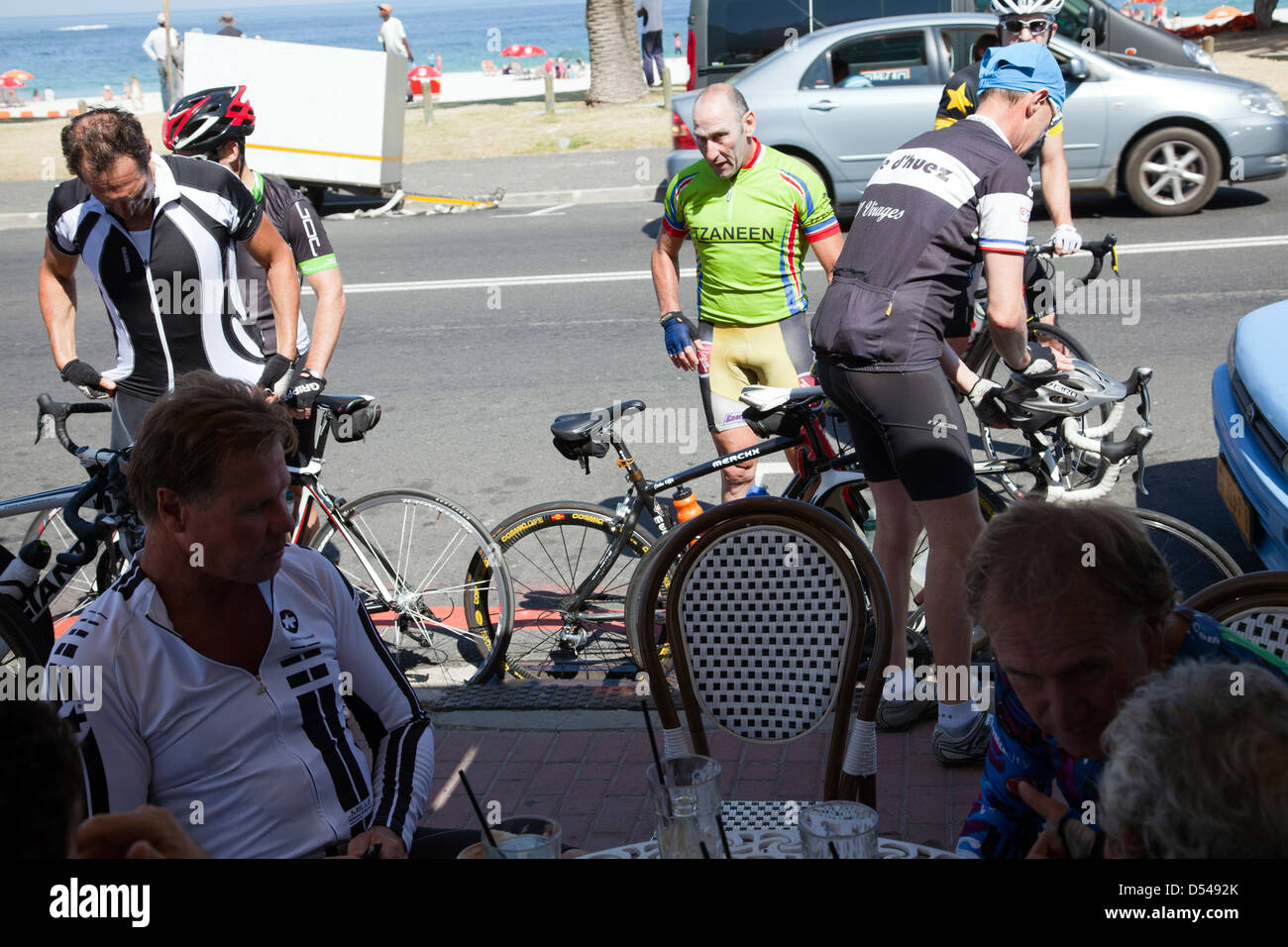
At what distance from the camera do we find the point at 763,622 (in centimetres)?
291

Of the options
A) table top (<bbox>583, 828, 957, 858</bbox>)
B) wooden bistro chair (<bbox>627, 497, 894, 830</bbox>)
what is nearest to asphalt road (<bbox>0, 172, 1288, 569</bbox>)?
wooden bistro chair (<bbox>627, 497, 894, 830</bbox>)

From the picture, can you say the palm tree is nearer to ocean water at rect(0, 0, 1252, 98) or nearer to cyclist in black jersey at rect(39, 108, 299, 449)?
cyclist in black jersey at rect(39, 108, 299, 449)

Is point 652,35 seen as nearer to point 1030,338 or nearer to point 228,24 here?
point 228,24

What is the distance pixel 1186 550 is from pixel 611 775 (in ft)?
6.69

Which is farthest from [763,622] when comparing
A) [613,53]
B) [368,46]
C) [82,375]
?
[368,46]

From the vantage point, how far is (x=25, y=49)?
14250 cm

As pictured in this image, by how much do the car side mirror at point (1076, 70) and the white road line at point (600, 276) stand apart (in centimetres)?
151

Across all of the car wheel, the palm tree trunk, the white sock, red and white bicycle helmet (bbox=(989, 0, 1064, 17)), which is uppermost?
the palm tree trunk

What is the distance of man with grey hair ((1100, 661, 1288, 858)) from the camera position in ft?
4.56

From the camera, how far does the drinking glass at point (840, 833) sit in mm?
1947

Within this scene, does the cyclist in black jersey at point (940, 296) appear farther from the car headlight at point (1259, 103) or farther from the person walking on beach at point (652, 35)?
the person walking on beach at point (652, 35)

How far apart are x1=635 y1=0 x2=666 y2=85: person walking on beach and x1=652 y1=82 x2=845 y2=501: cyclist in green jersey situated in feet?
68.7

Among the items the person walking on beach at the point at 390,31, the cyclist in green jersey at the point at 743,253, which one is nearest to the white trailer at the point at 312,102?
the person walking on beach at the point at 390,31
